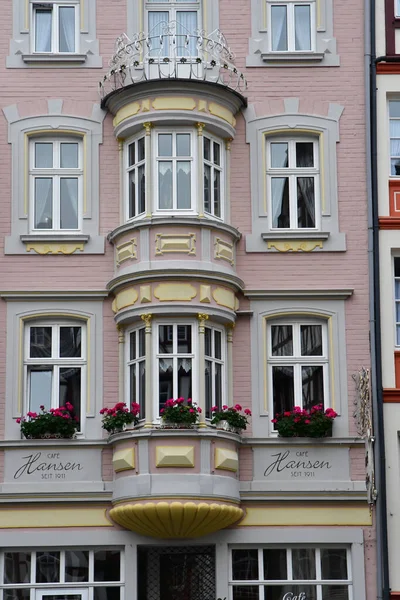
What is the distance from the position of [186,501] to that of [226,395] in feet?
7.57

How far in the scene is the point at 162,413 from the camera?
23438mm

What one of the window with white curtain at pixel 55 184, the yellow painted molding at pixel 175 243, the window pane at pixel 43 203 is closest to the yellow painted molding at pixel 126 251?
the yellow painted molding at pixel 175 243

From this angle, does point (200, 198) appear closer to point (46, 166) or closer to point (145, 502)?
point (46, 166)

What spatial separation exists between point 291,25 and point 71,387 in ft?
27.4

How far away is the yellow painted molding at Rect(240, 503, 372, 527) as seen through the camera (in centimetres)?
2378

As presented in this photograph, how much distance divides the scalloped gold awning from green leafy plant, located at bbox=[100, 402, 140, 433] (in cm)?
141

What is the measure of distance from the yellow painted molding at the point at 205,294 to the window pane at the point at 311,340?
2069 mm

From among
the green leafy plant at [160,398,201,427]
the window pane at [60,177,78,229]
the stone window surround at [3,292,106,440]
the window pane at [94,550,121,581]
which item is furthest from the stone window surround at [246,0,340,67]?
the window pane at [94,550,121,581]

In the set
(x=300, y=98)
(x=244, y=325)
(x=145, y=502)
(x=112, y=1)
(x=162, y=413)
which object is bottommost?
(x=145, y=502)

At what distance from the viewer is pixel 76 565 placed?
23750mm

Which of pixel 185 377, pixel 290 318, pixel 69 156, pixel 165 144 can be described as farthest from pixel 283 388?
pixel 69 156

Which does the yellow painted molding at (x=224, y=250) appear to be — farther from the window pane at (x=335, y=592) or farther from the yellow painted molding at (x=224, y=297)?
the window pane at (x=335, y=592)

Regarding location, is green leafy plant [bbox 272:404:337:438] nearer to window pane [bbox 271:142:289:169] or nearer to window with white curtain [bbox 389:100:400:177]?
window pane [bbox 271:142:289:169]

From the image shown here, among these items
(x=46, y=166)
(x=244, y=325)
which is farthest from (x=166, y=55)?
(x=244, y=325)
